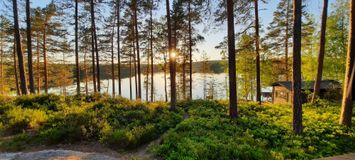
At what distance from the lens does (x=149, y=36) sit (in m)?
24.8

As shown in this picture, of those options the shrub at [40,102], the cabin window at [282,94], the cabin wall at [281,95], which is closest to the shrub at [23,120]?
the shrub at [40,102]

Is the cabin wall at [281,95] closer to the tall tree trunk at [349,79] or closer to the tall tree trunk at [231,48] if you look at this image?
the tall tree trunk at [349,79]

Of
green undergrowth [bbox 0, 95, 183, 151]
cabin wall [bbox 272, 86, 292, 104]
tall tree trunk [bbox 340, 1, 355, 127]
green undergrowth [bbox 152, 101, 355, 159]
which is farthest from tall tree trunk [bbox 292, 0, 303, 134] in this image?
cabin wall [bbox 272, 86, 292, 104]

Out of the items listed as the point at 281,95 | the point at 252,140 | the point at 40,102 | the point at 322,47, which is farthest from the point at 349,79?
the point at 281,95

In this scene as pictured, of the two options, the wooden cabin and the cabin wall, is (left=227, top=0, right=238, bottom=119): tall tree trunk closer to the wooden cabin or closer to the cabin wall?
the wooden cabin

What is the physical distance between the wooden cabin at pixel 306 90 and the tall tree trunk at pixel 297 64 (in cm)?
1108

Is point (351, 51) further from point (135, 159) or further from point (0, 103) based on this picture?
point (0, 103)

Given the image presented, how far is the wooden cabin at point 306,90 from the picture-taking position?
64.3ft

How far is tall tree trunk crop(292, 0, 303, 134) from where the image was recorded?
8641 millimetres

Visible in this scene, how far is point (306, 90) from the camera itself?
764 inches

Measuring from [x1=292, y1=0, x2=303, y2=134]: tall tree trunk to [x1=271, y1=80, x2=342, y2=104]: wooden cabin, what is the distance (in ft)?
36.3

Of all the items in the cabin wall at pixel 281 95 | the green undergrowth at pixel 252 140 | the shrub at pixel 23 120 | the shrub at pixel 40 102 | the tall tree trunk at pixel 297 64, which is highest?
the tall tree trunk at pixel 297 64

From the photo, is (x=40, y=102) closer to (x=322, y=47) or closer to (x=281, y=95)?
(x=322, y=47)

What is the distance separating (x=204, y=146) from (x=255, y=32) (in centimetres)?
1309
